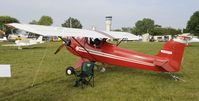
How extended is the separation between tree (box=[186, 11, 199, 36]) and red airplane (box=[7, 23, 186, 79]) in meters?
38.3

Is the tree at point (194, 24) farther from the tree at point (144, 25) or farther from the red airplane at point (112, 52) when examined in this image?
the tree at point (144, 25)

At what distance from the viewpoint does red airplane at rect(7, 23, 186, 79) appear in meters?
9.82

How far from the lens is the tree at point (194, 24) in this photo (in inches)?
1903

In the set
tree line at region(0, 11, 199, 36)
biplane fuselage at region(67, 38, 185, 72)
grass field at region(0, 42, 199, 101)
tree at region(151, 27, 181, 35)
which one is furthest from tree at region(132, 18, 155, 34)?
grass field at region(0, 42, 199, 101)

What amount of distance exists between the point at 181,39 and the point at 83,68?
356 cm

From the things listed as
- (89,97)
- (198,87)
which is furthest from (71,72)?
(198,87)

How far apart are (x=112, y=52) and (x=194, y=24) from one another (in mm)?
40591

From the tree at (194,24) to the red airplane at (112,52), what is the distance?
38.3 m

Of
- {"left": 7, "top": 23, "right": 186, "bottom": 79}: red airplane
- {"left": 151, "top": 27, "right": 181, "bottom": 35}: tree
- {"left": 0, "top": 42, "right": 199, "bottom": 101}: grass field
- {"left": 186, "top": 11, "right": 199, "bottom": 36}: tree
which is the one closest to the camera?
{"left": 0, "top": 42, "right": 199, "bottom": 101}: grass field

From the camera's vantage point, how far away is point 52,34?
9.08m

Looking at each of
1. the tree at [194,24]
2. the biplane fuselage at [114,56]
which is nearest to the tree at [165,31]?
the tree at [194,24]

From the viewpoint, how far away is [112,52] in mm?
11391

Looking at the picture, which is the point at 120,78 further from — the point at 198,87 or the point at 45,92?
the point at 45,92

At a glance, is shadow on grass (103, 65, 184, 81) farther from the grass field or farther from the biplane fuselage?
the biplane fuselage
